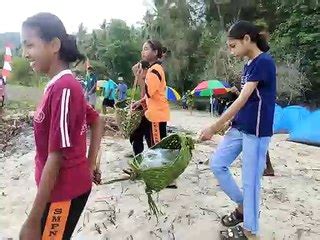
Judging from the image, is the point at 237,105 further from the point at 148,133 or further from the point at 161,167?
the point at 148,133

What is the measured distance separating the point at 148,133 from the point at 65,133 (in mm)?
3266

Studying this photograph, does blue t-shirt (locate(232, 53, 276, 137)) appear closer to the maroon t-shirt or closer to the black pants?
the maroon t-shirt

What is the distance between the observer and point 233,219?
12.3 feet

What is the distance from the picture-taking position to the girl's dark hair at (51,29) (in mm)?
2127

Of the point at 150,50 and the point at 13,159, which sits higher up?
the point at 150,50

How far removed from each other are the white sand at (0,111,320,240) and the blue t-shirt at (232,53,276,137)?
0.98m

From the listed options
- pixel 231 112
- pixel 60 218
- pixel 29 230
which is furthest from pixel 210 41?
pixel 29 230

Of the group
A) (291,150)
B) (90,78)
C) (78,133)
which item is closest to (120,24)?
(90,78)

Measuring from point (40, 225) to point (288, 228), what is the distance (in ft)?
8.18

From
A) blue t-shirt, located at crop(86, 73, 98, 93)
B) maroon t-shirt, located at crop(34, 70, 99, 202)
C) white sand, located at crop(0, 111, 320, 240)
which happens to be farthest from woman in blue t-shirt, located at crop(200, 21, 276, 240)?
blue t-shirt, located at crop(86, 73, 98, 93)

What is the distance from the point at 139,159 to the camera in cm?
323

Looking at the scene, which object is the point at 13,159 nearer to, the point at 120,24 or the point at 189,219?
the point at 189,219

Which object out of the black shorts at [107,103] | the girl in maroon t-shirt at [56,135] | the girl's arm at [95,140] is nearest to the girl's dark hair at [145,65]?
the girl's arm at [95,140]

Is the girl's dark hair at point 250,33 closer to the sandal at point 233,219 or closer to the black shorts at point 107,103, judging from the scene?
the sandal at point 233,219
